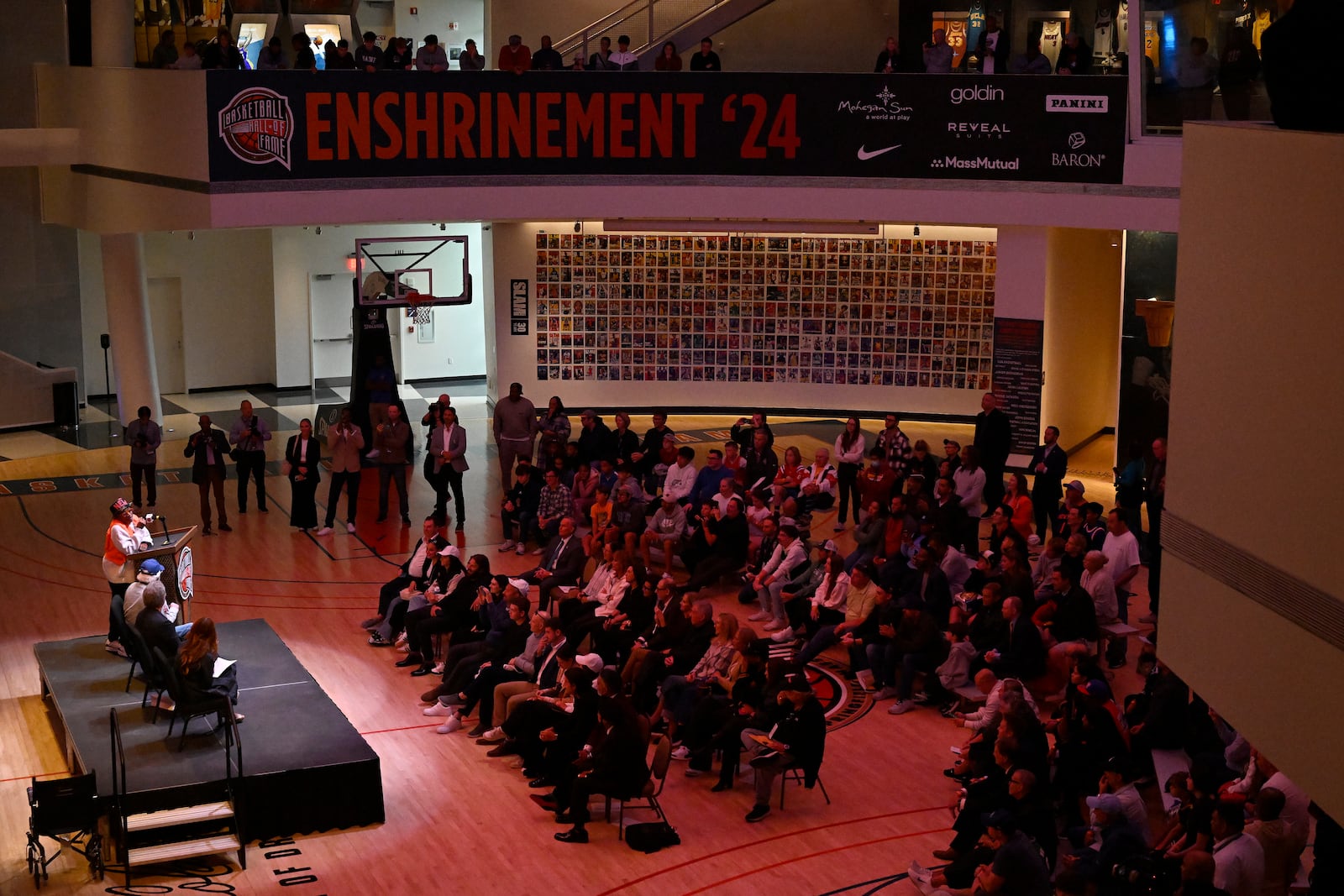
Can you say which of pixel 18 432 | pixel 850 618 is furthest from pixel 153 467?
pixel 850 618

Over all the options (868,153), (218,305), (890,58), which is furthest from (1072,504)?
(218,305)

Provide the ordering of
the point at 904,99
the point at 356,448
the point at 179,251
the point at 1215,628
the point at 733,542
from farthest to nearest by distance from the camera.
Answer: the point at 179,251 < the point at 904,99 < the point at 356,448 < the point at 733,542 < the point at 1215,628

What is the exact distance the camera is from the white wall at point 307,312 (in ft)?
91.1

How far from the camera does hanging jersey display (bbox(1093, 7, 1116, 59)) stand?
2078 centimetres

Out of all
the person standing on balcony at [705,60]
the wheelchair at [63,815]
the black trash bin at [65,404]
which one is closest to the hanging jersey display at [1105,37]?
the person standing on balcony at [705,60]

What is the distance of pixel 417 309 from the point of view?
2502cm

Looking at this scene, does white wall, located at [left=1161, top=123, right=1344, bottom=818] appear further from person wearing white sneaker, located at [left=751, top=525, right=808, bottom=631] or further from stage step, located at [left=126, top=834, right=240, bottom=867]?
person wearing white sneaker, located at [left=751, top=525, right=808, bottom=631]

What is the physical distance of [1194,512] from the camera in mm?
7070

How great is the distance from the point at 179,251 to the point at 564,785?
18674 millimetres

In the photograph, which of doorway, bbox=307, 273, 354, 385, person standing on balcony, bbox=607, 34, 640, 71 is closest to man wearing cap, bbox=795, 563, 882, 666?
person standing on balcony, bbox=607, 34, 640, 71

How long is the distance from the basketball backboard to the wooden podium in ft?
27.3

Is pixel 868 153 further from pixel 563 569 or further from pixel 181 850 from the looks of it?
pixel 181 850

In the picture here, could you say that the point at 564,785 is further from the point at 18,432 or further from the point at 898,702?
the point at 18,432

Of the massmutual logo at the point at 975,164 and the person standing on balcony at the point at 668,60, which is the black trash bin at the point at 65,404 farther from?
the massmutual logo at the point at 975,164
